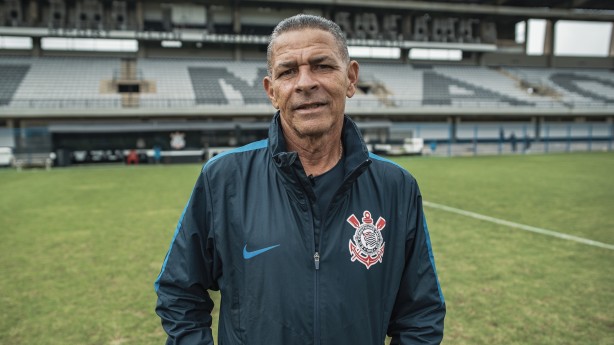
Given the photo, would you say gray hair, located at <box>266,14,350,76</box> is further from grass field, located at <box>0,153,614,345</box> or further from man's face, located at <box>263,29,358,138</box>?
grass field, located at <box>0,153,614,345</box>

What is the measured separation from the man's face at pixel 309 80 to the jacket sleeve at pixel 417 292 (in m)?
0.49

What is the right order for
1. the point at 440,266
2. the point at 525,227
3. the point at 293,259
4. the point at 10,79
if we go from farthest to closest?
the point at 10,79 → the point at 525,227 → the point at 440,266 → the point at 293,259

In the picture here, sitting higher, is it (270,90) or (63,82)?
(63,82)

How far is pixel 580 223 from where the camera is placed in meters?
7.64

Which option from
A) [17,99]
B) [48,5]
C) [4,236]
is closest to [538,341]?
[4,236]

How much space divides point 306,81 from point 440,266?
4.37 m

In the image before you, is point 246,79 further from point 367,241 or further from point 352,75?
point 367,241

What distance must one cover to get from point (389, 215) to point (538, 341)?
2.64m

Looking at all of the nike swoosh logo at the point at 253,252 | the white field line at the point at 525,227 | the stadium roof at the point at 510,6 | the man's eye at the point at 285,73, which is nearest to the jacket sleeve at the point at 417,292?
the nike swoosh logo at the point at 253,252

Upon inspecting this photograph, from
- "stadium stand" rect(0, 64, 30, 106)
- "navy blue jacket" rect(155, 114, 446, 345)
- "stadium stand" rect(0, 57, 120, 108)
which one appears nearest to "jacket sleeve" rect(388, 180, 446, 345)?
"navy blue jacket" rect(155, 114, 446, 345)

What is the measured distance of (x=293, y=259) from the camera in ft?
5.19

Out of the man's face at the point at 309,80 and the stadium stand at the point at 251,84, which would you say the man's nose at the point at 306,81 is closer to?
the man's face at the point at 309,80

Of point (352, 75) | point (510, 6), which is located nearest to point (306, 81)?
point (352, 75)

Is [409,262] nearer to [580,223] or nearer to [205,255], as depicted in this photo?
[205,255]
